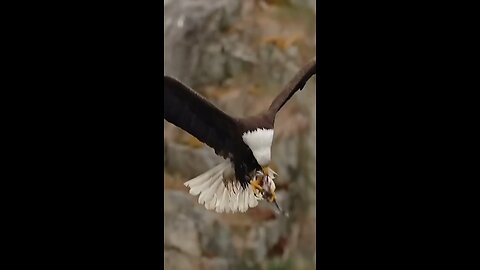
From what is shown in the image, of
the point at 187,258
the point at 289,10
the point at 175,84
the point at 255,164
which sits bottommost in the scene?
the point at 187,258

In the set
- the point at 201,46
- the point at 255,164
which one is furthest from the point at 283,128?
the point at 201,46

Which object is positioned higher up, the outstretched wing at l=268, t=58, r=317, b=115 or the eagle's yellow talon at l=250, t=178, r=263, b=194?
the outstretched wing at l=268, t=58, r=317, b=115

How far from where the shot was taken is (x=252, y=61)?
4.18 feet

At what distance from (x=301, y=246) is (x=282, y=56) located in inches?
12.6

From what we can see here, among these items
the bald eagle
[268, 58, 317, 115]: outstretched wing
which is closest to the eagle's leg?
the bald eagle

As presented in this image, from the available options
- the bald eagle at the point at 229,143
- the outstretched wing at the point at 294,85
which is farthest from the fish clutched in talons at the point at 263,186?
the outstretched wing at the point at 294,85

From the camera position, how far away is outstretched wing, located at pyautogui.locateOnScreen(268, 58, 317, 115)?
4.26 ft

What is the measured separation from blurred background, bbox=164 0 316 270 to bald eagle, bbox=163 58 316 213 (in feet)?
0.04

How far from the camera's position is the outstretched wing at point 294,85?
1.30m

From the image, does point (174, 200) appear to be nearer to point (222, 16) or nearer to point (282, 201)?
point (282, 201)

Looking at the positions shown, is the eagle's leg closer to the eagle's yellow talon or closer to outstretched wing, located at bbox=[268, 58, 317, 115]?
the eagle's yellow talon

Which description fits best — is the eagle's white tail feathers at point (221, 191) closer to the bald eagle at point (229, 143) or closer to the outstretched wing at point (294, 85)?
the bald eagle at point (229, 143)

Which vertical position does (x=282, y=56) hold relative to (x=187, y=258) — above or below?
above

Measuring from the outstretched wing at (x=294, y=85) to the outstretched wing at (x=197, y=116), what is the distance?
77mm
